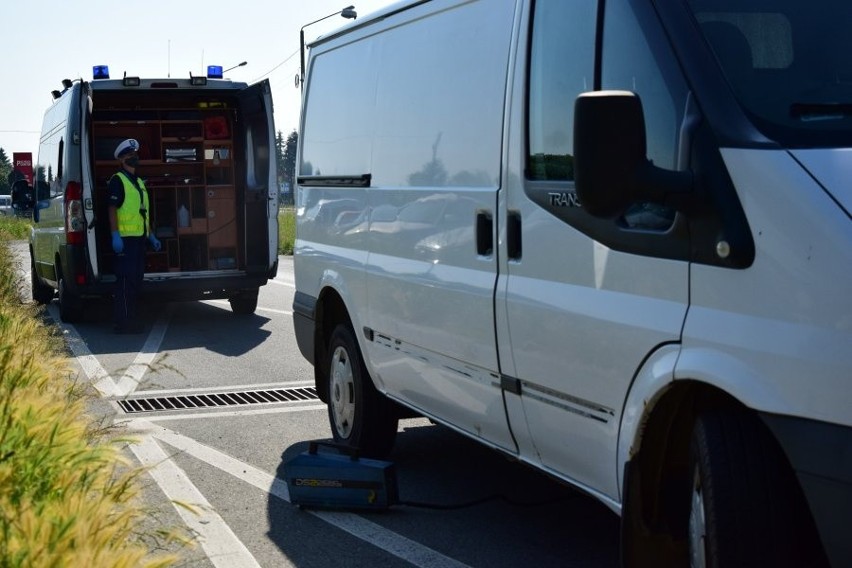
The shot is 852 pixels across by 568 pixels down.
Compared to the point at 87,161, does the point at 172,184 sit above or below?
below

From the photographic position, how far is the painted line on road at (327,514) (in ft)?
18.5

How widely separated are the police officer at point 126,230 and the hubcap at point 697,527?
1087cm

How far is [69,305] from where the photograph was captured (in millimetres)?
15203

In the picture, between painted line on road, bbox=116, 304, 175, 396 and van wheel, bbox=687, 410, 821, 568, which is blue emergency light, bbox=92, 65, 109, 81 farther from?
van wheel, bbox=687, 410, 821, 568

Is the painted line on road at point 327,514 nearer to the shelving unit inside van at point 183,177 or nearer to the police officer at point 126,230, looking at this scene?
the police officer at point 126,230

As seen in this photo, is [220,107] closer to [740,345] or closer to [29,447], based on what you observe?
[29,447]

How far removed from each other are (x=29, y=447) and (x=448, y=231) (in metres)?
1.94

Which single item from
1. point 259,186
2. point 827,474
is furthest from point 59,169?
point 827,474

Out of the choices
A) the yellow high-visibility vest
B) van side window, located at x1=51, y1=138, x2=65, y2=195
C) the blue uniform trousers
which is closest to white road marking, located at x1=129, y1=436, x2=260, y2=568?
the blue uniform trousers

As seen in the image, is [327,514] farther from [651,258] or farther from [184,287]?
[184,287]

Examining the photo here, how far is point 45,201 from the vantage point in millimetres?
17203

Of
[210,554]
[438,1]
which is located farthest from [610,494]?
[438,1]

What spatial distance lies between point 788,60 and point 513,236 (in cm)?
132

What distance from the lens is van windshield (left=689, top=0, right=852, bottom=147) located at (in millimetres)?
3887
